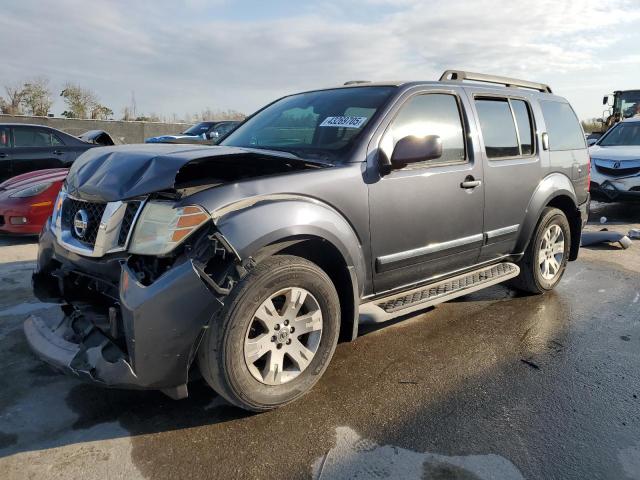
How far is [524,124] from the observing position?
4422mm

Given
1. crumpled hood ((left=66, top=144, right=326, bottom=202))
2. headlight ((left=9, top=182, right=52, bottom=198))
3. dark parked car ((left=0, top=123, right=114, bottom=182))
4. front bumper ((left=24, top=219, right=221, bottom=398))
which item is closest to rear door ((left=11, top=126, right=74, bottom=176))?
dark parked car ((left=0, top=123, right=114, bottom=182))

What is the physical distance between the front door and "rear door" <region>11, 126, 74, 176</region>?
22.7ft

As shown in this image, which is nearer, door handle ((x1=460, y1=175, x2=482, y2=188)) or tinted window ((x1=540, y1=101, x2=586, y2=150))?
door handle ((x1=460, y1=175, x2=482, y2=188))

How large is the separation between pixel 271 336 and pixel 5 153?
7.35m

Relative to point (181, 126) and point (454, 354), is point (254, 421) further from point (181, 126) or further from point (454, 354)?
point (181, 126)

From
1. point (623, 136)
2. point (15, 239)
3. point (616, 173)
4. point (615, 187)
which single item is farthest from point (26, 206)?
point (623, 136)

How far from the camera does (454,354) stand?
3518mm

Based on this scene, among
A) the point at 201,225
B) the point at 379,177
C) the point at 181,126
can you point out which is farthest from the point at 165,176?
the point at 181,126

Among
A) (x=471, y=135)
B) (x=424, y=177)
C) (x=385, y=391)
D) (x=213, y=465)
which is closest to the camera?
(x=213, y=465)

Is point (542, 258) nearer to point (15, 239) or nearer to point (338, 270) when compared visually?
point (338, 270)

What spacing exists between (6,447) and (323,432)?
152 cm

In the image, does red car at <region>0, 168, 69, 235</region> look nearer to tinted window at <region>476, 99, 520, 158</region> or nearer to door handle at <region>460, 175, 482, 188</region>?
door handle at <region>460, 175, 482, 188</region>

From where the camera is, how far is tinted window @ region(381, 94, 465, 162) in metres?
3.34

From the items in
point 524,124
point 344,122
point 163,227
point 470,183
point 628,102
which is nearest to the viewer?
point 163,227
